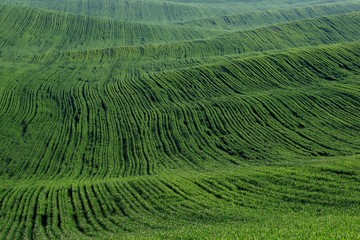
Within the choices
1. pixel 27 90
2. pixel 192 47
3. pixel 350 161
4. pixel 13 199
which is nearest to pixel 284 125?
pixel 350 161

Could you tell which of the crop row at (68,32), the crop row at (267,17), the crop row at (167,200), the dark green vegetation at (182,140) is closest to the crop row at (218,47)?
the dark green vegetation at (182,140)

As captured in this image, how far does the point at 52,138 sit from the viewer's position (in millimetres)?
52938

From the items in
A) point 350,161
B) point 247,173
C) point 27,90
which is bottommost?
point 27,90

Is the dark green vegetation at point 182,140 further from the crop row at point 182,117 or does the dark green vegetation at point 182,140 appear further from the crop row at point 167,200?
the crop row at point 182,117

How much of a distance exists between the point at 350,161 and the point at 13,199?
36.2 m

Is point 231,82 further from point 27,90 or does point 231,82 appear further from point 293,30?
point 293,30

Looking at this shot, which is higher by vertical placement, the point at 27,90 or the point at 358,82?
the point at 358,82

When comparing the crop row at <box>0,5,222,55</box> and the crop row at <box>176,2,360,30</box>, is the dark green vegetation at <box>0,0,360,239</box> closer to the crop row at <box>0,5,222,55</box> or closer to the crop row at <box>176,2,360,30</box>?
the crop row at <box>0,5,222,55</box>

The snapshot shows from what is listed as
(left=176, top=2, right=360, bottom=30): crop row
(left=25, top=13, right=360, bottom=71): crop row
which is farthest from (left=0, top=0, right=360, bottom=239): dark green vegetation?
(left=176, top=2, right=360, bottom=30): crop row

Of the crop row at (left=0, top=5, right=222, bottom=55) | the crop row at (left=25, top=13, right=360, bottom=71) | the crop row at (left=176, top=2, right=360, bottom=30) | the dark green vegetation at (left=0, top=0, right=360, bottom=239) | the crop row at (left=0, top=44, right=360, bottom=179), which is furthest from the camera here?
the crop row at (left=176, top=2, right=360, bottom=30)

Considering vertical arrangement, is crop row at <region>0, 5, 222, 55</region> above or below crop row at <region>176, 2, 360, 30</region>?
below

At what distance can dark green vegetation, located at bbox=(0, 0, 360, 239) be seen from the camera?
27.7 meters

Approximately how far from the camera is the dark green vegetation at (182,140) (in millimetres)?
27719

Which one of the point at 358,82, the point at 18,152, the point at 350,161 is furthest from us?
the point at 358,82
